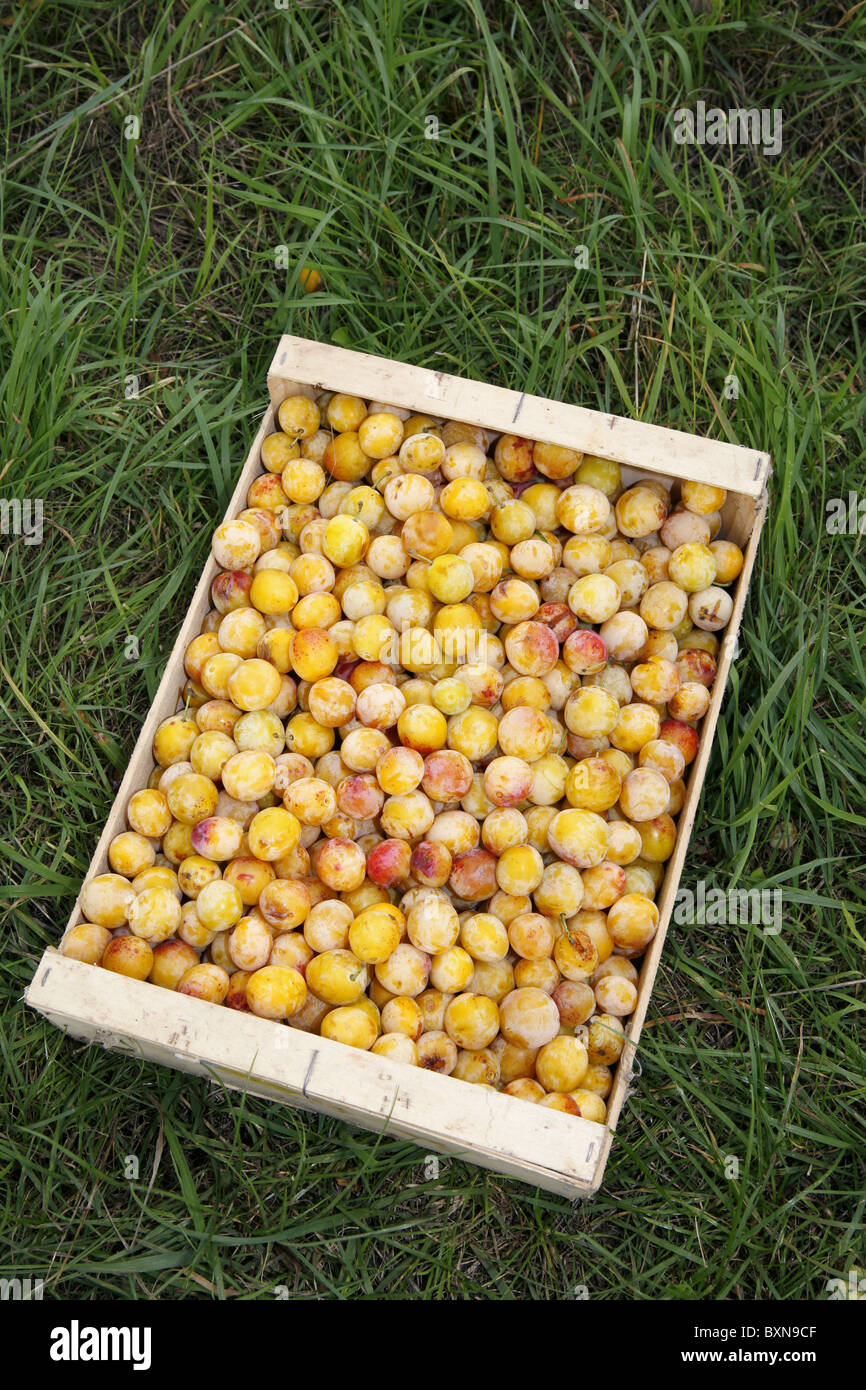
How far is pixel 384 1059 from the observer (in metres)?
2.14

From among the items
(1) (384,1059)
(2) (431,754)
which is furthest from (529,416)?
(1) (384,1059)

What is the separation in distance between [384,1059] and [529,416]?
1.50 meters

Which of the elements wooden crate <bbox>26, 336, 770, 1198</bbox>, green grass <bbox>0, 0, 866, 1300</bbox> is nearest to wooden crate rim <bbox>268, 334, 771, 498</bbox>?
wooden crate <bbox>26, 336, 770, 1198</bbox>

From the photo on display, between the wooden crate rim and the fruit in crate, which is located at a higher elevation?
the wooden crate rim

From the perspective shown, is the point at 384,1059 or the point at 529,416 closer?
the point at 384,1059

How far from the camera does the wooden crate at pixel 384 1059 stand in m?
2.11

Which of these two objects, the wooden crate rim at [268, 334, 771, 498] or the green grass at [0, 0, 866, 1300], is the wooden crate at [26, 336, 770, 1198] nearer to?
the wooden crate rim at [268, 334, 771, 498]

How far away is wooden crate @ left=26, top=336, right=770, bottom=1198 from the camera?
211cm

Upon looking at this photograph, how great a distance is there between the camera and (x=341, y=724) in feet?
8.48

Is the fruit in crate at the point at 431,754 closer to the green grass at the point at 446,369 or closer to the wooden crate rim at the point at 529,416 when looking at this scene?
the wooden crate rim at the point at 529,416

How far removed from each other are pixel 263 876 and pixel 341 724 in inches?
15.5

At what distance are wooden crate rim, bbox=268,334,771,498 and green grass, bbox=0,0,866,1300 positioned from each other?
1.28 feet

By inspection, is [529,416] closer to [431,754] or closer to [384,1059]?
[431,754]
